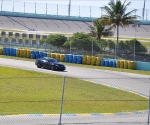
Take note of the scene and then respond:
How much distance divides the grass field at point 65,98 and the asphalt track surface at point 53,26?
151 feet

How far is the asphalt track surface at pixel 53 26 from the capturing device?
76.6 metres

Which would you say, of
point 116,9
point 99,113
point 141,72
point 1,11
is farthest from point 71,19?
point 99,113

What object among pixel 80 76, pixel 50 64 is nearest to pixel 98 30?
pixel 50 64

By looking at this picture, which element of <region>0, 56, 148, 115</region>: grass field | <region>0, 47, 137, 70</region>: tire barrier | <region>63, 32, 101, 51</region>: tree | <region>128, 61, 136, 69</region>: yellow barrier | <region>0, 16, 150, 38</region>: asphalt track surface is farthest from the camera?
<region>0, 16, 150, 38</region>: asphalt track surface

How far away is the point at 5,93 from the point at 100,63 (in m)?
22.5

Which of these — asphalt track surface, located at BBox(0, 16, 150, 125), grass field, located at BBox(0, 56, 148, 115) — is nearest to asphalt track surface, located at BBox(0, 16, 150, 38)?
asphalt track surface, located at BBox(0, 16, 150, 125)

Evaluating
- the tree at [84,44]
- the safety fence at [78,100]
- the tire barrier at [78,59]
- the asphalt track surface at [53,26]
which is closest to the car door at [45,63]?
the tire barrier at [78,59]

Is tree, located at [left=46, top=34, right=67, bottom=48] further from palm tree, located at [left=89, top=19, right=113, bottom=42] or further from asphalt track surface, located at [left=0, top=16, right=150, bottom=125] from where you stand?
asphalt track surface, located at [left=0, top=16, right=150, bottom=125]

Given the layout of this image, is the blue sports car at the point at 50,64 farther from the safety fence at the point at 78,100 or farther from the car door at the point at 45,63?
the safety fence at the point at 78,100

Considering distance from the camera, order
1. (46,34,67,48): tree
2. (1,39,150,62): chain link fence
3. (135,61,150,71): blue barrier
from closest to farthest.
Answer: (135,61,150,71): blue barrier, (1,39,150,62): chain link fence, (46,34,67,48): tree

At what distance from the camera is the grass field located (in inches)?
844

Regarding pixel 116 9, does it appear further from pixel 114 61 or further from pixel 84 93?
pixel 84 93

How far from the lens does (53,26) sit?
80.1 m

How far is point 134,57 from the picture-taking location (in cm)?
4653
